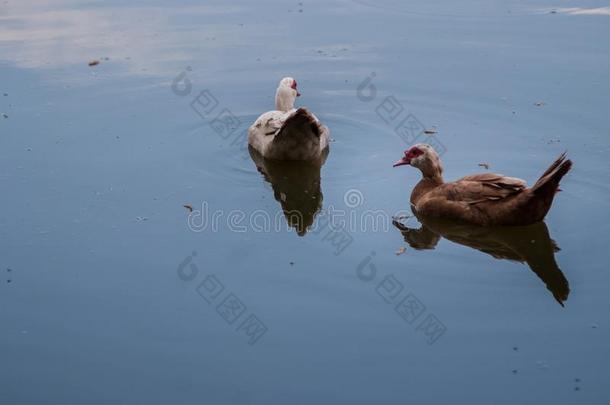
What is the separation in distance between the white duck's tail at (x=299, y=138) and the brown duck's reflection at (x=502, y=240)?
193cm

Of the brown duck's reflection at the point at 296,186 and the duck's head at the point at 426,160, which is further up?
the duck's head at the point at 426,160

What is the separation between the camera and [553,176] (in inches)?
350

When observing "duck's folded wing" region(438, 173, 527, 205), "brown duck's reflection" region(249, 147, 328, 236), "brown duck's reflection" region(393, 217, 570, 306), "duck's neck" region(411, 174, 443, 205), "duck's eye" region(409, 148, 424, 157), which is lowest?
"brown duck's reflection" region(393, 217, 570, 306)

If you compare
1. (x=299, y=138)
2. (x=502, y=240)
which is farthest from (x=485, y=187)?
(x=299, y=138)

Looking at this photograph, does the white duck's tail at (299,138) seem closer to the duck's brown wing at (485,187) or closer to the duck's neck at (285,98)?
the duck's neck at (285,98)

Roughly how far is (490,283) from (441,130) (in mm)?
3625

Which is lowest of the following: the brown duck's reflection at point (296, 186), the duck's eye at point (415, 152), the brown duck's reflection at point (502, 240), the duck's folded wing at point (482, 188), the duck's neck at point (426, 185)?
the brown duck's reflection at point (502, 240)

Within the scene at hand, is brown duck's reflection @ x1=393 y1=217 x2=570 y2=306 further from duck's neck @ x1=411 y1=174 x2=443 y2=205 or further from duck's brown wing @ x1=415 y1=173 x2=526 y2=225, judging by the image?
duck's neck @ x1=411 y1=174 x2=443 y2=205

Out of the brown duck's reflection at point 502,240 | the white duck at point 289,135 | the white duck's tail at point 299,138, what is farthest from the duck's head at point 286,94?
the brown duck's reflection at point 502,240

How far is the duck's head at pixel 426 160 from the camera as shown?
1005 centimetres

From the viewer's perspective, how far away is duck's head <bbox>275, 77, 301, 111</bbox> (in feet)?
39.6

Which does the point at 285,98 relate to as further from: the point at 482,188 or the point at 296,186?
the point at 482,188

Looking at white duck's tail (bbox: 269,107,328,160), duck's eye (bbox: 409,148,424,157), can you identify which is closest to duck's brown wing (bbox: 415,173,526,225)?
duck's eye (bbox: 409,148,424,157)

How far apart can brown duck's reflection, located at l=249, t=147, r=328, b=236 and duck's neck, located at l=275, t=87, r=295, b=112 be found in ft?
2.72
